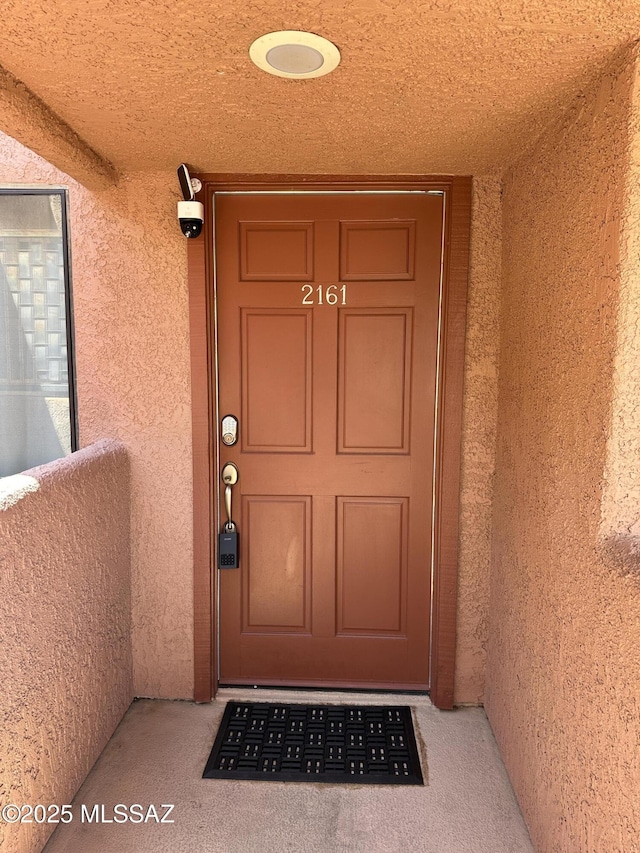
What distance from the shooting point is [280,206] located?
8.89 feet

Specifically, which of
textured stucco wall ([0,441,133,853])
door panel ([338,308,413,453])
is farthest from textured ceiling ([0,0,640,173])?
textured stucco wall ([0,441,133,853])

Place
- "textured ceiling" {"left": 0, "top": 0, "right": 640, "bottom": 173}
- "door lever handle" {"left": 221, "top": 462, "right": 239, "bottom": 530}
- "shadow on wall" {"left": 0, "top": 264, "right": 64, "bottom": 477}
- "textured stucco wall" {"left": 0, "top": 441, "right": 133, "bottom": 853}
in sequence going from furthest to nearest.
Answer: "door lever handle" {"left": 221, "top": 462, "right": 239, "bottom": 530} < "shadow on wall" {"left": 0, "top": 264, "right": 64, "bottom": 477} < "textured stucco wall" {"left": 0, "top": 441, "right": 133, "bottom": 853} < "textured ceiling" {"left": 0, "top": 0, "right": 640, "bottom": 173}

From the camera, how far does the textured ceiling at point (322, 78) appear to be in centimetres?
138

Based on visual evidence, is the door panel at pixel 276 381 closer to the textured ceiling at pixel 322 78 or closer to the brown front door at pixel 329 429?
the brown front door at pixel 329 429

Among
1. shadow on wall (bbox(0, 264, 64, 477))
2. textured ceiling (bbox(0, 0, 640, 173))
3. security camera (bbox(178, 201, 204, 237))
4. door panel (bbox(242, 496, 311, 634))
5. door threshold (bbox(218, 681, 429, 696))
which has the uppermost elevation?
textured ceiling (bbox(0, 0, 640, 173))

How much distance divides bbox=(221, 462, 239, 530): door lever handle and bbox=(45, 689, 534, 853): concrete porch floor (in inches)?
40.0

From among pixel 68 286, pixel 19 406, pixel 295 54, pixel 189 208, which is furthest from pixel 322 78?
pixel 19 406

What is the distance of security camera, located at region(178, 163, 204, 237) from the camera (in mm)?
2496

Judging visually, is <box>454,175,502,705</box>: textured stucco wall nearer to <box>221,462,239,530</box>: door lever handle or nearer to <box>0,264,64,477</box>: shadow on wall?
<box>221,462,239,530</box>: door lever handle

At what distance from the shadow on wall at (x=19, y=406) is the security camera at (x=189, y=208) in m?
0.95

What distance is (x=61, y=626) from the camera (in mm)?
2090

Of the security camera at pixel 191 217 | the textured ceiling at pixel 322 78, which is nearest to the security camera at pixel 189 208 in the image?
the security camera at pixel 191 217

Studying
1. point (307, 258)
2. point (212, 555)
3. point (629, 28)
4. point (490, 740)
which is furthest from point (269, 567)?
point (629, 28)

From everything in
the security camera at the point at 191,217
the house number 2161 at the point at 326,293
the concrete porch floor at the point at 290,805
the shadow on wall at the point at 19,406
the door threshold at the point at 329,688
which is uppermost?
the security camera at the point at 191,217
